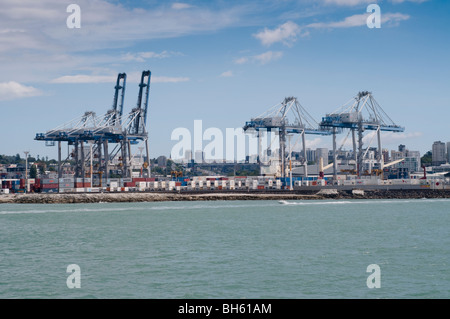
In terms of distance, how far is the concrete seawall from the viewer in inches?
3834

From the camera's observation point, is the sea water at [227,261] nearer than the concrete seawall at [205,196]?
Yes

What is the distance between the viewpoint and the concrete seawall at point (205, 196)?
97.4m

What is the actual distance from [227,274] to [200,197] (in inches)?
3108

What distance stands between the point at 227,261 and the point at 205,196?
2990 inches

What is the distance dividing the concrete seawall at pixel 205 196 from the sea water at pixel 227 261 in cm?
5218

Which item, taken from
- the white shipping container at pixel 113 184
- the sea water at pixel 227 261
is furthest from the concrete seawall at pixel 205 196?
the sea water at pixel 227 261

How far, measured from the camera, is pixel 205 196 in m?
103

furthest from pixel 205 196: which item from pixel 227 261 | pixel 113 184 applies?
pixel 227 261

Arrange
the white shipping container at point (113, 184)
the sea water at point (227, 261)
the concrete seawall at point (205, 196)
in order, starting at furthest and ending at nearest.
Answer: the white shipping container at point (113, 184)
the concrete seawall at point (205, 196)
the sea water at point (227, 261)

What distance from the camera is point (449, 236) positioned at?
37.2 m

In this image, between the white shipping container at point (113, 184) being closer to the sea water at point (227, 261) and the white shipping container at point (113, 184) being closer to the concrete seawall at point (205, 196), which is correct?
the concrete seawall at point (205, 196)

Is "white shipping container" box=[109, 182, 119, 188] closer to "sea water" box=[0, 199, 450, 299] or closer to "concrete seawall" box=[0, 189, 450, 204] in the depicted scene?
"concrete seawall" box=[0, 189, 450, 204]

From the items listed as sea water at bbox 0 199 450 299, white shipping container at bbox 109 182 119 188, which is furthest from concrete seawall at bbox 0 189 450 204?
sea water at bbox 0 199 450 299
